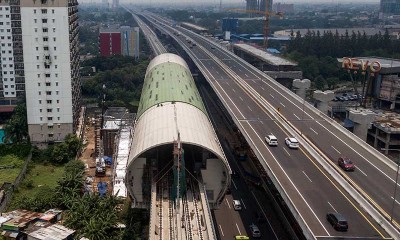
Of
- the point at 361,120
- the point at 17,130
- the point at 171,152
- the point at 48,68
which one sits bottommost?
the point at 17,130

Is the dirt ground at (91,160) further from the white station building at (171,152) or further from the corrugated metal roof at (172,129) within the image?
the white station building at (171,152)

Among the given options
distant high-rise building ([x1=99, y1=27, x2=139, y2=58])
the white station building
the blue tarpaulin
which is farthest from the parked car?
distant high-rise building ([x1=99, y1=27, x2=139, y2=58])

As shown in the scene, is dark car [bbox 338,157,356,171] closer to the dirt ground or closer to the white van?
the white van

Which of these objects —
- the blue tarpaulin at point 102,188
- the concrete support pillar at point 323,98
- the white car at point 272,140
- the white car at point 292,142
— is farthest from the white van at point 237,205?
the concrete support pillar at point 323,98

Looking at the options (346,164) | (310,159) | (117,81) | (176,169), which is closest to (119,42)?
(117,81)

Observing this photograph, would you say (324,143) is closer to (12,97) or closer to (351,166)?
(351,166)

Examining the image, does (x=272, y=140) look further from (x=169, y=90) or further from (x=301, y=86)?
(x=301, y=86)
